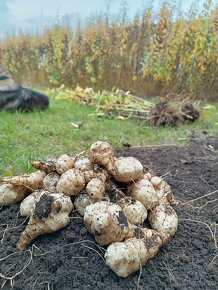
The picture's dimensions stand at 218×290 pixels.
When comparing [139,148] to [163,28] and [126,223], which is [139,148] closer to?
[126,223]

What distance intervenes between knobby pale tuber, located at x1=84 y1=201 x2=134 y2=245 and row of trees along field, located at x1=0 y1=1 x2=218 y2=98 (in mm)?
5613

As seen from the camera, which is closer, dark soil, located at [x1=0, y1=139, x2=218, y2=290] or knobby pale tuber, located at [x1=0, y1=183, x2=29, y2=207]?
dark soil, located at [x1=0, y1=139, x2=218, y2=290]

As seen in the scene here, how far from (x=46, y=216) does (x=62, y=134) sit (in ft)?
8.85

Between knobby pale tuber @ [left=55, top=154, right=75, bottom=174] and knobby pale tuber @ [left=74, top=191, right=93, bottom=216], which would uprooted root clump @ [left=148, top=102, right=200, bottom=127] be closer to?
knobby pale tuber @ [left=55, top=154, right=75, bottom=174]

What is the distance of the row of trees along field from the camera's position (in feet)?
27.2

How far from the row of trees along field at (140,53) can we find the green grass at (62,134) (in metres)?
2.41

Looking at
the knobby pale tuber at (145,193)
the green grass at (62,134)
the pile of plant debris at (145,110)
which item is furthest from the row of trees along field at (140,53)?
the knobby pale tuber at (145,193)

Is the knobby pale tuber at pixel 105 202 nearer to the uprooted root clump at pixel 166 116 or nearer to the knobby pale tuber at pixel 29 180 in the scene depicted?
the knobby pale tuber at pixel 29 180

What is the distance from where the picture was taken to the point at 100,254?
145cm

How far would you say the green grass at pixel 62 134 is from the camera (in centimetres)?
323

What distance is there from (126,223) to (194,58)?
772cm

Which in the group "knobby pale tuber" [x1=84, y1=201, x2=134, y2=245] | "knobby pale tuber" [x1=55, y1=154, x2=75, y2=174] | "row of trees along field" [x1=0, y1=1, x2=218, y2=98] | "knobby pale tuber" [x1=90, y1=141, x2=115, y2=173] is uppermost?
"knobby pale tuber" [x1=90, y1=141, x2=115, y2=173]

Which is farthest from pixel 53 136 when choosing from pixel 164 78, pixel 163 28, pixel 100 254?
pixel 163 28

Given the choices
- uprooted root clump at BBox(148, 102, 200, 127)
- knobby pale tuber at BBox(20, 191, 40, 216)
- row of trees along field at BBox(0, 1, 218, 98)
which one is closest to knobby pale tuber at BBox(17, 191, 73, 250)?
knobby pale tuber at BBox(20, 191, 40, 216)
